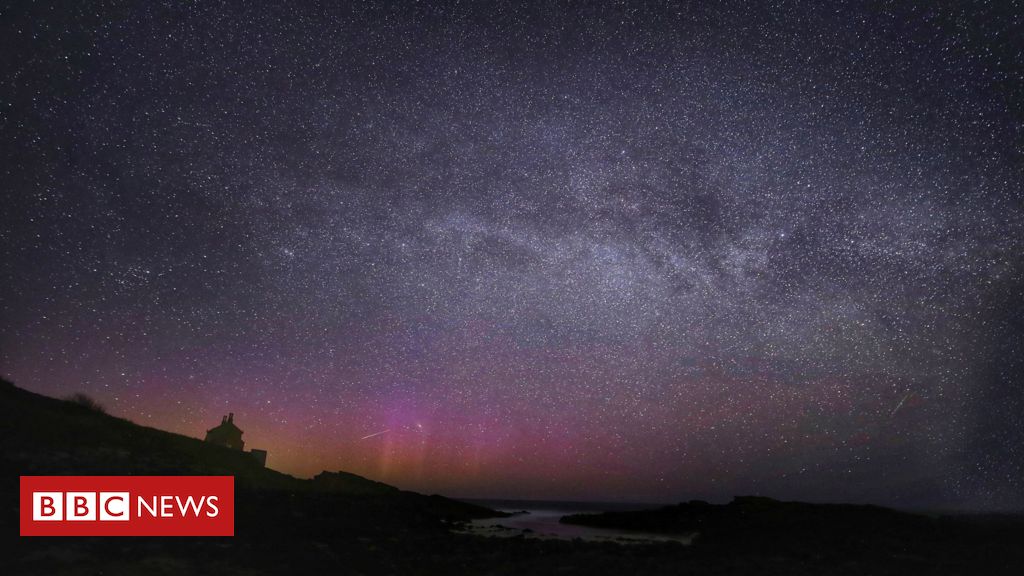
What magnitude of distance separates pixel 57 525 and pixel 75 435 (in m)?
15.6

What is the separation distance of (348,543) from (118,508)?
9.58 metres

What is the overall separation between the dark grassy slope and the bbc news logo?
2.38 ft

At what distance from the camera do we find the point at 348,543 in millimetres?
25859

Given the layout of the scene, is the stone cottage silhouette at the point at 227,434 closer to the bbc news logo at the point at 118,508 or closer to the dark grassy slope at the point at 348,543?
the dark grassy slope at the point at 348,543

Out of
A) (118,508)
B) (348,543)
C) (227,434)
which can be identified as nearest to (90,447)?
(118,508)

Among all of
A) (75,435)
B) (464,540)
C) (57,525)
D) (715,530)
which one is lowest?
(715,530)

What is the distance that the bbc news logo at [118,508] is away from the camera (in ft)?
67.5

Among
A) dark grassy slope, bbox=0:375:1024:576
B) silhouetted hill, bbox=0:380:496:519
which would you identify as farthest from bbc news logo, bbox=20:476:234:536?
silhouetted hill, bbox=0:380:496:519

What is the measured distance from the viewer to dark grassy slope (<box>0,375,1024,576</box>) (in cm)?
1933

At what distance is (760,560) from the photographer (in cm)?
2620

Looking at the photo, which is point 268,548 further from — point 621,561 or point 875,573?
point 875,573

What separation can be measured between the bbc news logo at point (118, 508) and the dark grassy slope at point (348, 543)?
73cm

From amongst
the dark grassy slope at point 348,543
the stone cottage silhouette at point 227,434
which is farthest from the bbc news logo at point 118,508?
the stone cottage silhouette at point 227,434

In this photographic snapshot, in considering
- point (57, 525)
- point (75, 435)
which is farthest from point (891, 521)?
point (75, 435)
